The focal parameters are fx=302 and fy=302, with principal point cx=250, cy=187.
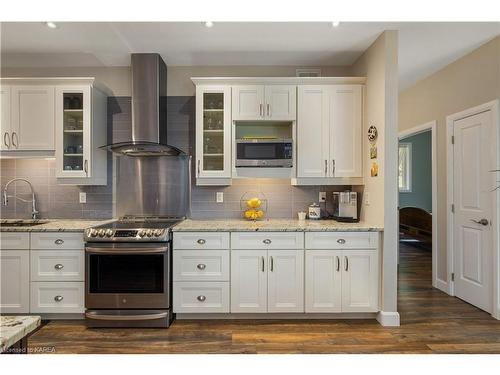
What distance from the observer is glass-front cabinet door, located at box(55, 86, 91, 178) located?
3.07 m

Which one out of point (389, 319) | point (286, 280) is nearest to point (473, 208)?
point (389, 319)

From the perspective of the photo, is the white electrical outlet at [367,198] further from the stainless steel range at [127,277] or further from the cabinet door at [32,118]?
the cabinet door at [32,118]

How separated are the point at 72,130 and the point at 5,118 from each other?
25.4 inches

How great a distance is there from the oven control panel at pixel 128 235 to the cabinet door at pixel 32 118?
3.69ft

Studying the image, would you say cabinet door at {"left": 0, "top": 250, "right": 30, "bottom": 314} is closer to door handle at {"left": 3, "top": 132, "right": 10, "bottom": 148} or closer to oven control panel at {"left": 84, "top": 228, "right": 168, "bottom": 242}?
oven control panel at {"left": 84, "top": 228, "right": 168, "bottom": 242}

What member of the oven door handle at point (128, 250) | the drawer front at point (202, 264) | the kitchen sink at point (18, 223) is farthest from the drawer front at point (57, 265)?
the drawer front at point (202, 264)

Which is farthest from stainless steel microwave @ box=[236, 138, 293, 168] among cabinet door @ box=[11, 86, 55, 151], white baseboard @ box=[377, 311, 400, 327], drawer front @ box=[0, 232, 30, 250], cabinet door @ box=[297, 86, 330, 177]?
drawer front @ box=[0, 232, 30, 250]

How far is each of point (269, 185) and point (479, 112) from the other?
90.8 inches

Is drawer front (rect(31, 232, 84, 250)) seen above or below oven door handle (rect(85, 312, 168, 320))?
above

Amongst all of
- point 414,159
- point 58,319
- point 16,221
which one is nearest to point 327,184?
point 58,319

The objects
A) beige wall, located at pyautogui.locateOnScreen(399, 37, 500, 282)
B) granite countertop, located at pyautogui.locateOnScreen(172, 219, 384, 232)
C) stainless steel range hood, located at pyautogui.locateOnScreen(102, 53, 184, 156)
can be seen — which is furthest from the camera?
stainless steel range hood, located at pyautogui.locateOnScreen(102, 53, 184, 156)

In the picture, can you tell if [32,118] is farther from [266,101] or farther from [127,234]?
[266,101]

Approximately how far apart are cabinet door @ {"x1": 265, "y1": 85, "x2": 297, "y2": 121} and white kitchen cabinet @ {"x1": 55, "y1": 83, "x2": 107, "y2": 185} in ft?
5.99

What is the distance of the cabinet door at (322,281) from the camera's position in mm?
2803
